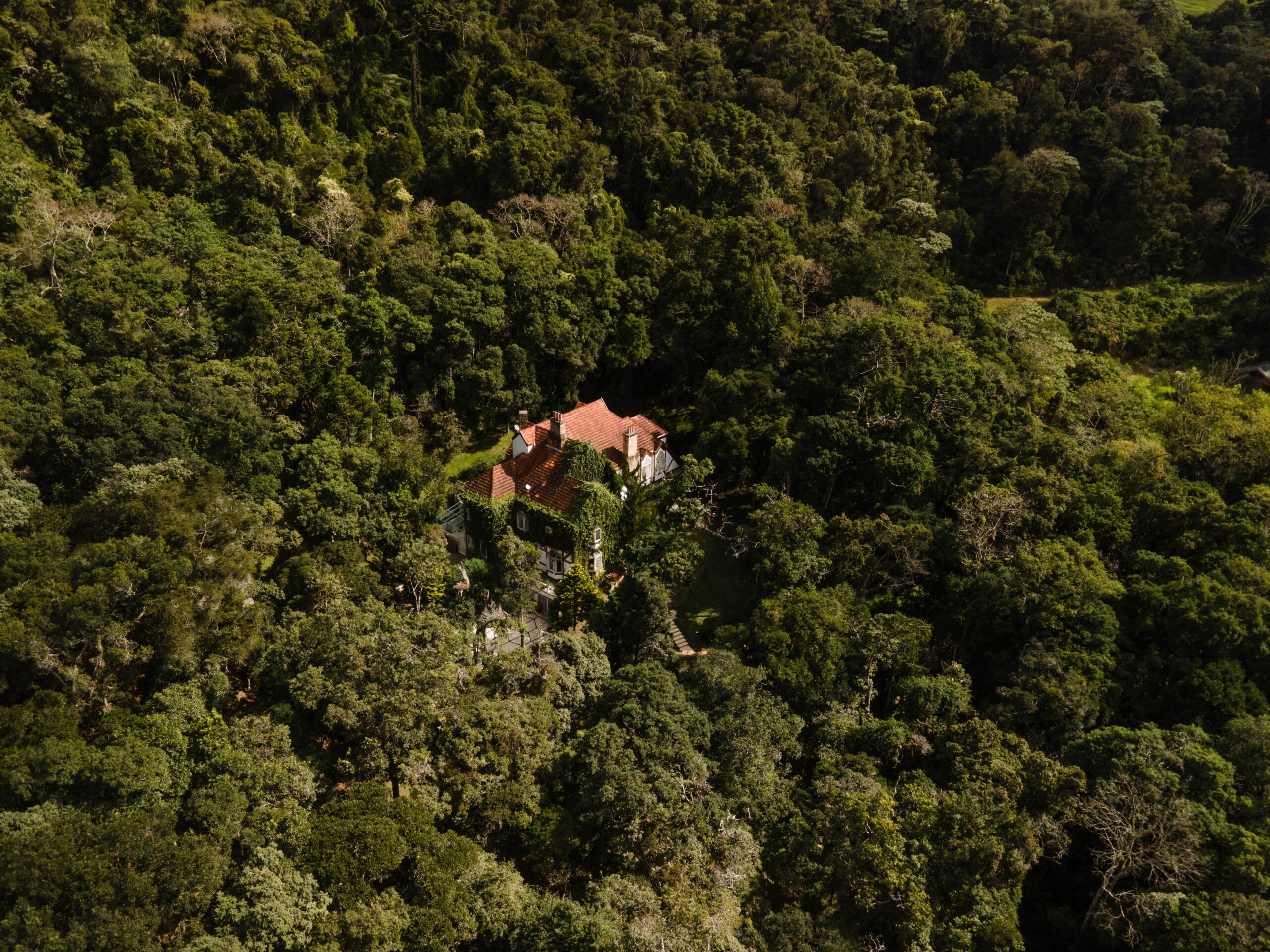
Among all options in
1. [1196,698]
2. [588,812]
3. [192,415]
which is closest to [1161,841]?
[1196,698]

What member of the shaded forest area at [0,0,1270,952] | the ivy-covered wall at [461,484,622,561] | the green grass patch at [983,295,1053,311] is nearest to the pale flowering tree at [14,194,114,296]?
the shaded forest area at [0,0,1270,952]

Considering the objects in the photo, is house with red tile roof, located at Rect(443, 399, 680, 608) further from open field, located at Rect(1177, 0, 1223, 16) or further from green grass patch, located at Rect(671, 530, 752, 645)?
open field, located at Rect(1177, 0, 1223, 16)

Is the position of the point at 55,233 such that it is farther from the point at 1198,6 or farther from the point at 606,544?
the point at 1198,6

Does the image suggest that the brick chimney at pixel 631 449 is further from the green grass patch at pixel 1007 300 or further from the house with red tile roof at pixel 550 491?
the green grass patch at pixel 1007 300

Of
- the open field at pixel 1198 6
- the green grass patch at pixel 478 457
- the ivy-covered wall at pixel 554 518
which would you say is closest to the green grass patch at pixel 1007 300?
the green grass patch at pixel 478 457

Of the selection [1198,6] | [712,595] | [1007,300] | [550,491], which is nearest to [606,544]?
[550,491]

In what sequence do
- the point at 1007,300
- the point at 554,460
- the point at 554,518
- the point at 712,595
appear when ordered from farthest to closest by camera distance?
1. the point at 1007,300
2. the point at 554,460
3. the point at 712,595
4. the point at 554,518
